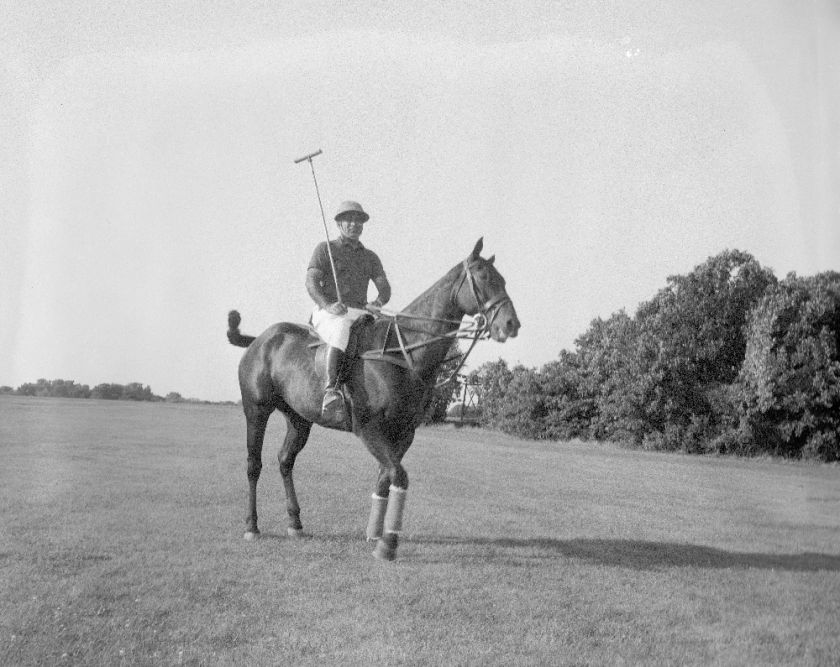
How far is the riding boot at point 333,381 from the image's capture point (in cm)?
771

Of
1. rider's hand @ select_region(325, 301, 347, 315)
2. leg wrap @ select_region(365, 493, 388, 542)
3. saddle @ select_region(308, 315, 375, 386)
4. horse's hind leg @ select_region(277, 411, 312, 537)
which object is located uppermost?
rider's hand @ select_region(325, 301, 347, 315)

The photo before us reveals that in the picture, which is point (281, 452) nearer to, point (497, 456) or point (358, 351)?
point (358, 351)

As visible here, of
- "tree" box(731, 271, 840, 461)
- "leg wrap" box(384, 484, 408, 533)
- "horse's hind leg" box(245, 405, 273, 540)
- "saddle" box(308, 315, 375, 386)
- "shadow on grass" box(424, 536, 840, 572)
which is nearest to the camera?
"leg wrap" box(384, 484, 408, 533)

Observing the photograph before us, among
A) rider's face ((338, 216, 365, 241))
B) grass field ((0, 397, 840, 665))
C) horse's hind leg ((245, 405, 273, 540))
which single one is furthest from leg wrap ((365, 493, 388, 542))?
rider's face ((338, 216, 365, 241))

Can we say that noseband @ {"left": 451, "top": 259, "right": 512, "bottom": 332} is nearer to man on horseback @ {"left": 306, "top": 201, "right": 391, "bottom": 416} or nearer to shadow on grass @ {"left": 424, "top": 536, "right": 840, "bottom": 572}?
man on horseback @ {"left": 306, "top": 201, "right": 391, "bottom": 416}

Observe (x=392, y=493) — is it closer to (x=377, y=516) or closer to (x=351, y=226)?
(x=377, y=516)

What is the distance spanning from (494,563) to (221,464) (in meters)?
10.5

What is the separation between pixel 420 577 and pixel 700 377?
93.5ft

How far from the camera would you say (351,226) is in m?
8.15

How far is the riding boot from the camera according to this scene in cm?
771

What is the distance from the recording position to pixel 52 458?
16484 mm

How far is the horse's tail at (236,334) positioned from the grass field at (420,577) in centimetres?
253

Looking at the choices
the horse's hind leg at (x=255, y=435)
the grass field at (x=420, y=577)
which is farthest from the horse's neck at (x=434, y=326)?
the horse's hind leg at (x=255, y=435)

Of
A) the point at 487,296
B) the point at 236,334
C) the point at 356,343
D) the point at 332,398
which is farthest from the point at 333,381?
the point at 236,334
